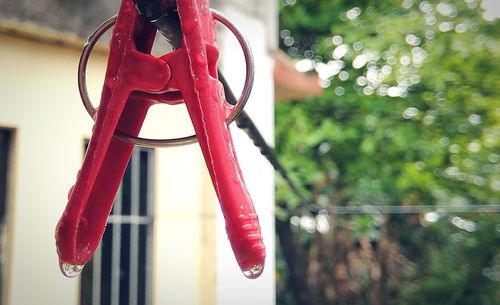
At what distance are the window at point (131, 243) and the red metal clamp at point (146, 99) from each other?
2.44ft

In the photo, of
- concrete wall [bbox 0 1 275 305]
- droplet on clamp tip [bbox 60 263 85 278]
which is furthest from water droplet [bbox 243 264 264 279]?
concrete wall [bbox 0 1 275 305]

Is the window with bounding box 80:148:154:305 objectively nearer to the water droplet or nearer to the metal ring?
the metal ring

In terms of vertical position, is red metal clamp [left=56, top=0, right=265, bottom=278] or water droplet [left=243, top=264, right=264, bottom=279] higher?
red metal clamp [left=56, top=0, right=265, bottom=278]

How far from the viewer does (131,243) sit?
1106 mm

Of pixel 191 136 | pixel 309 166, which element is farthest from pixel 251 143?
pixel 309 166

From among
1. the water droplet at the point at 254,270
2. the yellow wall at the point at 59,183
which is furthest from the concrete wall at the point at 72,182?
the water droplet at the point at 254,270

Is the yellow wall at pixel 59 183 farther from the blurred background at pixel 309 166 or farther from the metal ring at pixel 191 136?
the metal ring at pixel 191 136

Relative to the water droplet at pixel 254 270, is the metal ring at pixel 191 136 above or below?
above

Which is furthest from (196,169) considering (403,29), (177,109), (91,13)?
(403,29)

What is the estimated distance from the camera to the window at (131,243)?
1.08m

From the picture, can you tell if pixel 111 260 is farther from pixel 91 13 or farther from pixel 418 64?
pixel 418 64

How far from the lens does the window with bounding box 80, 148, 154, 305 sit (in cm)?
108

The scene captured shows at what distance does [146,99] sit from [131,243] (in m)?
0.78

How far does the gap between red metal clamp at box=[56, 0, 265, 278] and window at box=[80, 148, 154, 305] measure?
2.44ft
